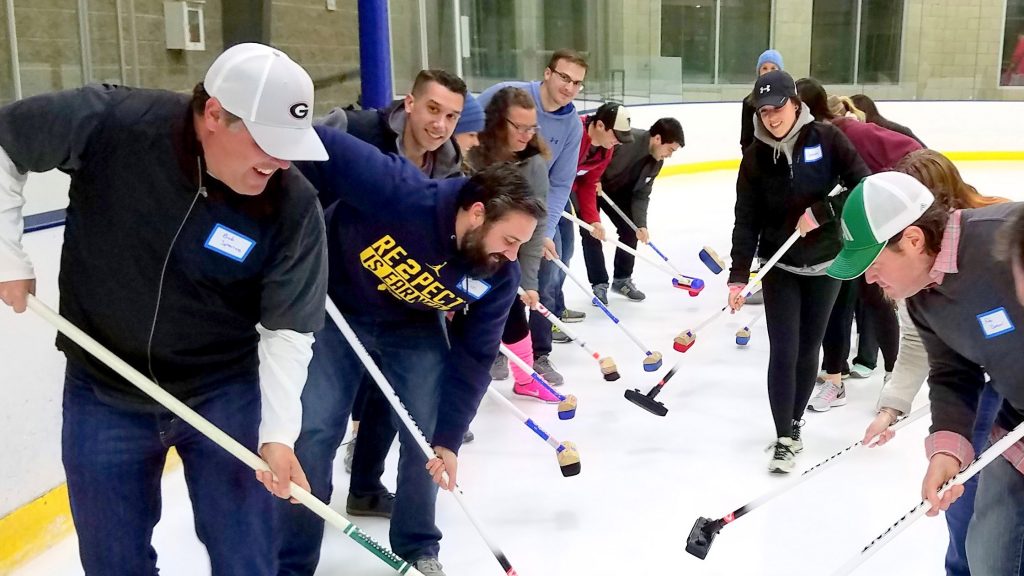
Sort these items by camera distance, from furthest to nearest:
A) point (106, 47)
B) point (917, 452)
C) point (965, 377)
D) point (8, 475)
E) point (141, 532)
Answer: point (106, 47), point (917, 452), point (8, 475), point (965, 377), point (141, 532)

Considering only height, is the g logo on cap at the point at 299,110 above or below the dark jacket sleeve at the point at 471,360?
above

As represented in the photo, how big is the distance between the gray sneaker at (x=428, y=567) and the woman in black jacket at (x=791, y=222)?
4.02 feet

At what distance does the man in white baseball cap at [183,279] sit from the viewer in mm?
1407

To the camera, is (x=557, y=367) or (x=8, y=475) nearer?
(x=8, y=475)

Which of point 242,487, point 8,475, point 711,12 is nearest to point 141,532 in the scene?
point 242,487

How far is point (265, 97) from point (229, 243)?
0.82 feet

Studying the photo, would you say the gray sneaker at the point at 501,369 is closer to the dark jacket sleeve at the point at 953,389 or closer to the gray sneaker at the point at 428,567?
the gray sneaker at the point at 428,567

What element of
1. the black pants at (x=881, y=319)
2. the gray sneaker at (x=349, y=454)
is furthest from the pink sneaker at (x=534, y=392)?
the black pants at (x=881, y=319)

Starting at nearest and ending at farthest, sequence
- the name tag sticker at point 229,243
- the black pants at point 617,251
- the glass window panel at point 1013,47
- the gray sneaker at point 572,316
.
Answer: the name tag sticker at point 229,243 → the gray sneaker at point 572,316 → the black pants at point 617,251 → the glass window panel at point 1013,47

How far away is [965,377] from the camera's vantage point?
1.76m

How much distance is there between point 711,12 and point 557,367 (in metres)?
7.80

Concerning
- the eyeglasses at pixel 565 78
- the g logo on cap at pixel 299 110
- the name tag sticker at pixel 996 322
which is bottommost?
the name tag sticker at pixel 996 322

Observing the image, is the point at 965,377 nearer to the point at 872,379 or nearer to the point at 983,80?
the point at 872,379

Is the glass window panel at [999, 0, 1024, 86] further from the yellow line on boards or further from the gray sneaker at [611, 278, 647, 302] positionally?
the yellow line on boards
